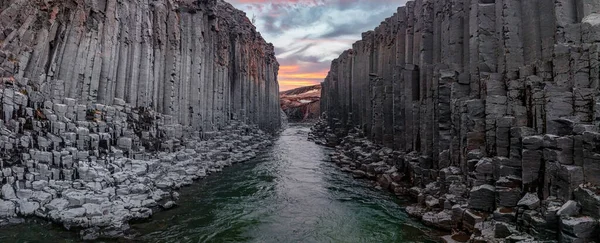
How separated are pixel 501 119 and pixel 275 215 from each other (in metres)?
9.39

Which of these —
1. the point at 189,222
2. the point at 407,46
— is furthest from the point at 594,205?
the point at 407,46

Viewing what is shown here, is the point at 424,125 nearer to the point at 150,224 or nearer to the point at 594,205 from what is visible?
the point at 594,205

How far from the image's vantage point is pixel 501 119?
1205 centimetres

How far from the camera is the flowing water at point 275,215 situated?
12516mm

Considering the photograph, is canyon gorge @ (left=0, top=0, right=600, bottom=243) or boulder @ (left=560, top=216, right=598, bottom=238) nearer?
boulder @ (left=560, top=216, right=598, bottom=238)

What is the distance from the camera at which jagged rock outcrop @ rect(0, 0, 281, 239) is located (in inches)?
523

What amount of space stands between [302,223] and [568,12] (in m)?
12.1

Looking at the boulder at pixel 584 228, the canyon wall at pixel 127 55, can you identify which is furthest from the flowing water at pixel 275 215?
the canyon wall at pixel 127 55

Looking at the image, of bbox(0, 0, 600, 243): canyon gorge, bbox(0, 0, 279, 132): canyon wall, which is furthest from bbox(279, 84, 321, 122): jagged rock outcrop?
bbox(0, 0, 600, 243): canyon gorge

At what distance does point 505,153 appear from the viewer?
11.9m

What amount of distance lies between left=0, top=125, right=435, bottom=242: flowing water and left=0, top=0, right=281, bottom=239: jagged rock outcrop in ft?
3.09

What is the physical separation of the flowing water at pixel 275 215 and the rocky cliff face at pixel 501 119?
166cm

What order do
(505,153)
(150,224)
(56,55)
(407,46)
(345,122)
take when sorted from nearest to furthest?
(505,153) → (150,224) → (56,55) → (407,46) → (345,122)

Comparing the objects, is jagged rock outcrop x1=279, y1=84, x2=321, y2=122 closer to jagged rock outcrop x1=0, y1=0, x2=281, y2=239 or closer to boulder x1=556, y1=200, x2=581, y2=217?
jagged rock outcrop x1=0, y1=0, x2=281, y2=239
